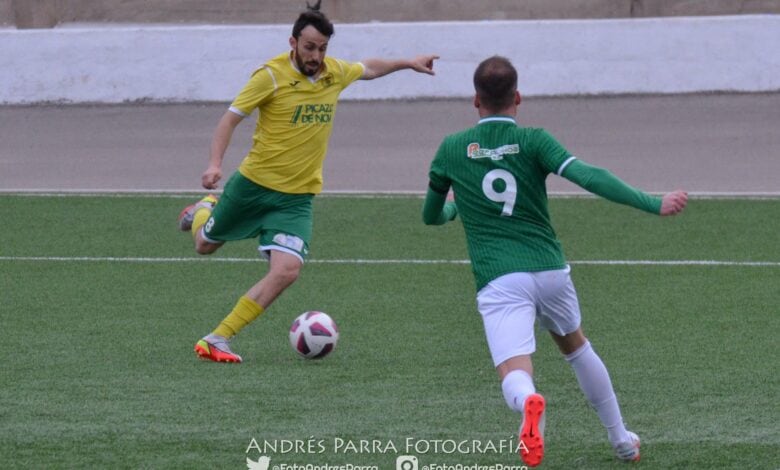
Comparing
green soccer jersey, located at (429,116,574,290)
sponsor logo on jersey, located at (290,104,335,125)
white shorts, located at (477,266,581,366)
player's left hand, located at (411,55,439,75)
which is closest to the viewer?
white shorts, located at (477,266,581,366)

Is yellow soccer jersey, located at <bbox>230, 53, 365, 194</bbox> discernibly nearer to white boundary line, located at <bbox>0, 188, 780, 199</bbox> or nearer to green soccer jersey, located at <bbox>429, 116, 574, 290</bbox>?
green soccer jersey, located at <bbox>429, 116, 574, 290</bbox>

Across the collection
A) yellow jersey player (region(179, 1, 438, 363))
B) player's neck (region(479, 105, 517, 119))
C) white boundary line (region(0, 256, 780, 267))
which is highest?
player's neck (region(479, 105, 517, 119))

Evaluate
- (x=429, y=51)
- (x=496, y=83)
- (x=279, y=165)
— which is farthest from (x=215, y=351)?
(x=429, y=51)

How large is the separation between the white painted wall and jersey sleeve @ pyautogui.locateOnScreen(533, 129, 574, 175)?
1461 centimetres

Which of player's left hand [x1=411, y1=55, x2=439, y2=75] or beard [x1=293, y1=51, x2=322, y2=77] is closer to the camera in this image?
beard [x1=293, y1=51, x2=322, y2=77]

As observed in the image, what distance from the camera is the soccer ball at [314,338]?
26.5 ft

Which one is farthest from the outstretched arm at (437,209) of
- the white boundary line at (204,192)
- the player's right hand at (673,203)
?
the white boundary line at (204,192)

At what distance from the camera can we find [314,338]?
806 centimetres

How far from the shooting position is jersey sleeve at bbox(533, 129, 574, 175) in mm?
5621

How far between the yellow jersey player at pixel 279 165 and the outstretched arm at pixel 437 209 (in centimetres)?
221

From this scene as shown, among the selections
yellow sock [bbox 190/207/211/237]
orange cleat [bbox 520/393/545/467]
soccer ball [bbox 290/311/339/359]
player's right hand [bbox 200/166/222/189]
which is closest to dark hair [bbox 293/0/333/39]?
player's right hand [bbox 200/166/222/189]

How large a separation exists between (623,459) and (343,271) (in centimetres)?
536

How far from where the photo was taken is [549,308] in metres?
5.79

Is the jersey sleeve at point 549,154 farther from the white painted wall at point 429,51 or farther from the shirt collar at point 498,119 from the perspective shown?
the white painted wall at point 429,51
